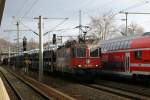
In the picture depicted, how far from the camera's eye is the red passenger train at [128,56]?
27.4 meters

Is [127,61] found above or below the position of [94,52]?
below

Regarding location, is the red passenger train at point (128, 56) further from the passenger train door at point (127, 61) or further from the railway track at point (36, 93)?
the railway track at point (36, 93)

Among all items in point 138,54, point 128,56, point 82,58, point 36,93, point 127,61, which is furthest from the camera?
point 82,58

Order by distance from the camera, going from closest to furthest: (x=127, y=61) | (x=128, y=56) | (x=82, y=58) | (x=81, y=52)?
(x=128, y=56) < (x=127, y=61) < (x=82, y=58) < (x=81, y=52)

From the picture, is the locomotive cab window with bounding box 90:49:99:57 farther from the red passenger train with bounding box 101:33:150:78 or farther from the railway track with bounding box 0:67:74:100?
the railway track with bounding box 0:67:74:100

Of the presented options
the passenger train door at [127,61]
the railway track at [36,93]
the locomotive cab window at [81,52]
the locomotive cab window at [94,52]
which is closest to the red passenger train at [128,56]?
the passenger train door at [127,61]

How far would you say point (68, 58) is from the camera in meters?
34.2

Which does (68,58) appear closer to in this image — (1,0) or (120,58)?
(120,58)

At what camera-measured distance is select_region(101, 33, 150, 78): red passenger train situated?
89.9 feet

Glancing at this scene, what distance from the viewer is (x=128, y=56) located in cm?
3036

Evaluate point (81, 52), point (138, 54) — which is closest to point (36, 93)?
point (138, 54)

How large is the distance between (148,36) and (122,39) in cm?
542

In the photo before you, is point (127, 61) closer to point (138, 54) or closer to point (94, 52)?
point (138, 54)

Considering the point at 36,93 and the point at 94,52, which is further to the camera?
the point at 94,52
